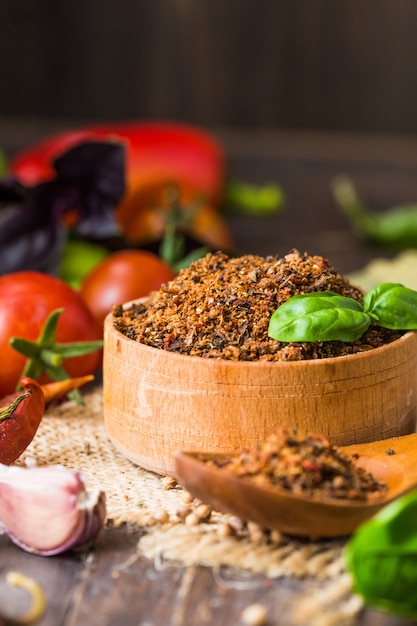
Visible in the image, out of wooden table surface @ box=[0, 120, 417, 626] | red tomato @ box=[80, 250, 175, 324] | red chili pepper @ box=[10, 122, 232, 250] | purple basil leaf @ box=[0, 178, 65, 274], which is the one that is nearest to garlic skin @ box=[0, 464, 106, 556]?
wooden table surface @ box=[0, 120, 417, 626]

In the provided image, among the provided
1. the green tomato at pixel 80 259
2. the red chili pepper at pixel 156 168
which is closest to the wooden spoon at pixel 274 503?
the green tomato at pixel 80 259

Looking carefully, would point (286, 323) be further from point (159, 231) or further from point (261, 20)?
point (261, 20)

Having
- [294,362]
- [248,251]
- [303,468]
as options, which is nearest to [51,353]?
[294,362]

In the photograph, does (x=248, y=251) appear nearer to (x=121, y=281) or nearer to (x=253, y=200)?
(x=253, y=200)

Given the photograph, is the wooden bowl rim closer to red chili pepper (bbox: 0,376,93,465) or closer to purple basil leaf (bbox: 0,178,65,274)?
red chili pepper (bbox: 0,376,93,465)

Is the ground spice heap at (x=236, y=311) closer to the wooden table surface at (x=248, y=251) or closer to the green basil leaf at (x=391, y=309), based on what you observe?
the green basil leaf at (x=391, y=309)
